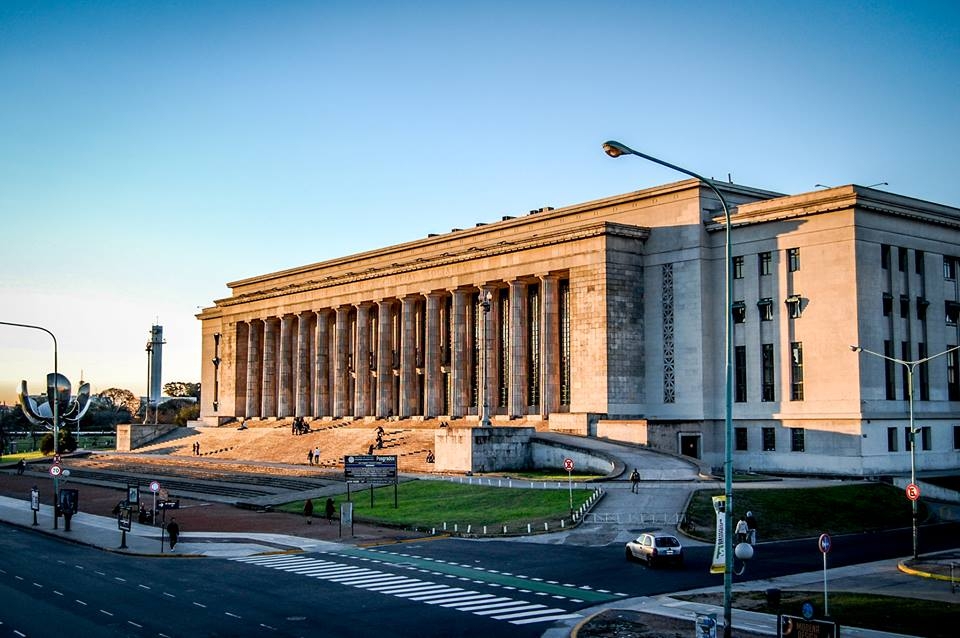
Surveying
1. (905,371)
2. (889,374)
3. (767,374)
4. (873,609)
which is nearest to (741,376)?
(767,374)

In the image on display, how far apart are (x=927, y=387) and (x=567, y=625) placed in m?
53.4

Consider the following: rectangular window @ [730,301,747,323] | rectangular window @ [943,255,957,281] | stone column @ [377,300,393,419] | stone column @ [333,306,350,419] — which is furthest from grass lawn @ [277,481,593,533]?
stone column @ [333,306,350,419]

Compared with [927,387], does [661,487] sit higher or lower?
lower

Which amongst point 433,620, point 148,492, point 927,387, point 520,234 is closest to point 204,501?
point 148,492

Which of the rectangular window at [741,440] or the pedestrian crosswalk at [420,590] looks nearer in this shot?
the pedestrian crosswalk at [420,590]

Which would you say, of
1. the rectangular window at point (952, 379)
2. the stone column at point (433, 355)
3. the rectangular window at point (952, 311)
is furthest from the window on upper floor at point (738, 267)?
the stone column at point (433, 355)

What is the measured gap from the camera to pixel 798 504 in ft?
173

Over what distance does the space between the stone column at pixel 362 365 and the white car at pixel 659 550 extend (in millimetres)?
74048

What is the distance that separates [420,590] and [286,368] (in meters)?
94.9

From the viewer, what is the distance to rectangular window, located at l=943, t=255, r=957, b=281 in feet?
249

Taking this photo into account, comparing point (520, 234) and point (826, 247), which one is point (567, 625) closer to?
point (826, 247)

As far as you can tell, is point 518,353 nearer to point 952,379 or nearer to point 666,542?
point 952,379

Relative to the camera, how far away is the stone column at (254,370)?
430 ft

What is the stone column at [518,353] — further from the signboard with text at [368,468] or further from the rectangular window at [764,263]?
the signboard with text at [368,468]
